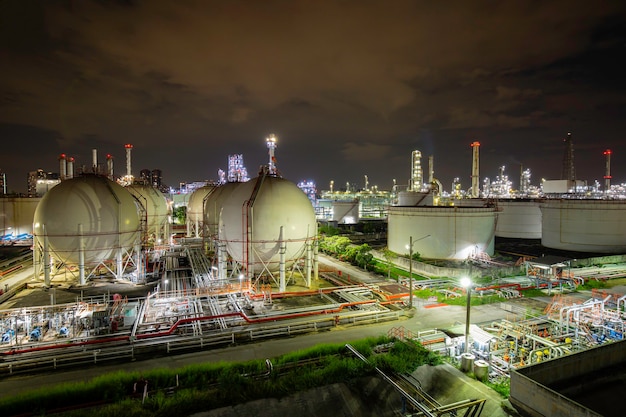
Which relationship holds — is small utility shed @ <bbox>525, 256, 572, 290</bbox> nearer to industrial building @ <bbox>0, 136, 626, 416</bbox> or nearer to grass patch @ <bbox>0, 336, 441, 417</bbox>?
industrial building @ <bbox>0, 136, 626, 416</bbox>

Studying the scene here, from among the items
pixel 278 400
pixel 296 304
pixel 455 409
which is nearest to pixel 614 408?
pixel 455 409

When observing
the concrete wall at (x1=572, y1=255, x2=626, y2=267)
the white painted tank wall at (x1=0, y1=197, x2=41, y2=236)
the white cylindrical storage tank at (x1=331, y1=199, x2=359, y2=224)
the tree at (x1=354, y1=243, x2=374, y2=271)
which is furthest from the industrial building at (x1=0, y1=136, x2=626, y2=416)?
the white cylindrical storage tank at (x1=331, y1=199, x2=359, y2=224)

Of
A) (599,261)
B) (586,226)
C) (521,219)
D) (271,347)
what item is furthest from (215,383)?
(521,219)

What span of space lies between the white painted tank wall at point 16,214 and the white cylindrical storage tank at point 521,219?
75.8m

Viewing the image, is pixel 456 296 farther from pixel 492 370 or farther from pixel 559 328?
pixel 492 370

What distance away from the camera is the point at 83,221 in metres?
25.9

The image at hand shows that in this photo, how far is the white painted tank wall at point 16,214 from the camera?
55344 millimetres

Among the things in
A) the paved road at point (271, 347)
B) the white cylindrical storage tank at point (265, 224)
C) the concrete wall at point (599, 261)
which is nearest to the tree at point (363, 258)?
the white cylindrical storage tank at point (265, 224)

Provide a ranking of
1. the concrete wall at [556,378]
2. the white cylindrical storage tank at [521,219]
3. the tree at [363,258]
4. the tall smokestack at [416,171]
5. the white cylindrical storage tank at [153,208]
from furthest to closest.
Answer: the tall smokestack at [416,171]
the white cylindrical storage tank at [521,219]
the white cylindrical storage tank at [153,208]
the tree at [363,258]
the concrete wall at [556,378]

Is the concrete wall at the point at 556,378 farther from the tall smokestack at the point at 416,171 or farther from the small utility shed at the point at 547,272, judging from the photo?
the tall smokestack at the point at 416,171

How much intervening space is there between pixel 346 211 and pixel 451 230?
46855mm

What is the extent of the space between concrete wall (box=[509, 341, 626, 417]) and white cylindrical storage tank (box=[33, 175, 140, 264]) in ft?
89.2

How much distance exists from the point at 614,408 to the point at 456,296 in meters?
11.5

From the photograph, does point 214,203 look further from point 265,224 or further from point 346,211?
point 346,211
